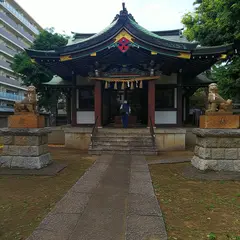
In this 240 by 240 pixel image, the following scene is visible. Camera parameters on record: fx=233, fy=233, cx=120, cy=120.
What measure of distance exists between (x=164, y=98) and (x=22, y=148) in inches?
371

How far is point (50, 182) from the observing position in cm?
615

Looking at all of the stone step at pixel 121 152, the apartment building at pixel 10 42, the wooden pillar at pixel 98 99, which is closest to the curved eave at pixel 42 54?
the wooden pillar at pixel 98 99

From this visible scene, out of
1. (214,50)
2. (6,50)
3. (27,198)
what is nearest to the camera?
(27,198)

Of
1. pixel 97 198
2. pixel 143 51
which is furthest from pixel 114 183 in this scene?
pixel 143 51

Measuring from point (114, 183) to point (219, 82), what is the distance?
36.7 feet

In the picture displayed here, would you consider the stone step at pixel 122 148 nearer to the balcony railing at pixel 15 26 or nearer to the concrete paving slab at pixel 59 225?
the concrete paving slab at pixel 59 225

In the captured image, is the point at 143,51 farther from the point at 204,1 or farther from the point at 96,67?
the point at 204,1

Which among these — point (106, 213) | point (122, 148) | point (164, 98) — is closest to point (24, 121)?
point (106, 213)

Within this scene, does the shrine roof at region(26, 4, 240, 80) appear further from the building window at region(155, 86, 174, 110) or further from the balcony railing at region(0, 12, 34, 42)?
the balcony railing at region(0, 12, 34, 42)

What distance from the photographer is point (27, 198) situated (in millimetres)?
4906

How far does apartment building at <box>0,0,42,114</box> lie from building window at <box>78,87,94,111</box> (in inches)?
1225

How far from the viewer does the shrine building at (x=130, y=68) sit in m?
11.5

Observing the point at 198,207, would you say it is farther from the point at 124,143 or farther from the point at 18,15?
the point at 18,15

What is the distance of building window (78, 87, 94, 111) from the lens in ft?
49.0
